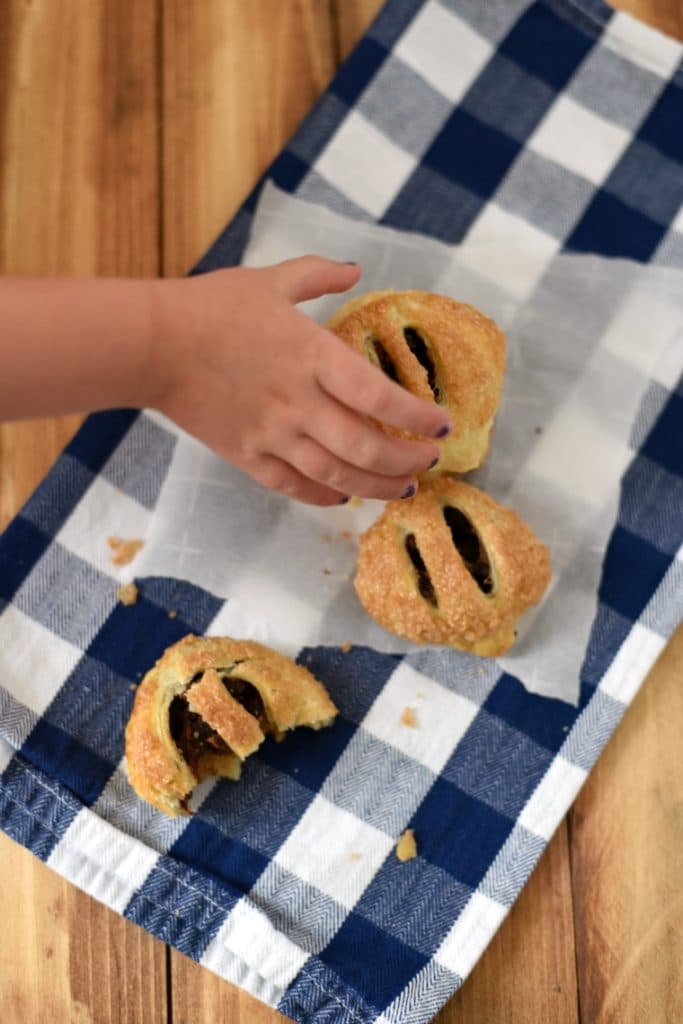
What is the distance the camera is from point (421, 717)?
1277 mm

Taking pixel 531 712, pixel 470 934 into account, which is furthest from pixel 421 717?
pixel 470 934

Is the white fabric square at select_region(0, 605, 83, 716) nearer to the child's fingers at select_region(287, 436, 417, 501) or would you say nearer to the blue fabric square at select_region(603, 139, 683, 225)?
the child's fingers at select_region(287, 436, 417, 501)

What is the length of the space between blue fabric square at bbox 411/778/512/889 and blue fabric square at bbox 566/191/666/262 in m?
0.72

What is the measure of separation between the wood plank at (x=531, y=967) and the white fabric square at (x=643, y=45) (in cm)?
103

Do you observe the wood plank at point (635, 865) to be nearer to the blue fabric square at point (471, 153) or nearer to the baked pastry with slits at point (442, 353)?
the baked pastry with slits at point (442, 353)

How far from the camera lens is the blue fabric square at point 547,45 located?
142 centimetres

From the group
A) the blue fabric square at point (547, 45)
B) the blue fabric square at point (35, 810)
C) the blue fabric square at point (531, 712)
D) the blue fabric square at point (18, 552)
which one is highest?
the blue fabric square at point (547, 45)

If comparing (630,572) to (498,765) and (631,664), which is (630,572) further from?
(498,765)

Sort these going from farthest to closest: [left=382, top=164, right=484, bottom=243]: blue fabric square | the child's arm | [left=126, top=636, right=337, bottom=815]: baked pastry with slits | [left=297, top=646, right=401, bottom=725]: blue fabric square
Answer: [left=382, top=164, right=484, bottom=243]: blue fabric square
[left=297, top=646, right=401, bottom=725]: blue fabric square
[left=126, top=636, right=337, bottom=815]: baked pastry with slits
the child's arm

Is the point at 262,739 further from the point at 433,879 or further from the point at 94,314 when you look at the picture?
the point at 94,314

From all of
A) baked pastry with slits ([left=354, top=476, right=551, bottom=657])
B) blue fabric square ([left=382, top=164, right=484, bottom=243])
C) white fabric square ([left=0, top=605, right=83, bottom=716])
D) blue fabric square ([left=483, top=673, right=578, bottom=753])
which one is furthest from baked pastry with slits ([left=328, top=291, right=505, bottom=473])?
white fabric square ([left=0, top=605, right=83, bottom=716])

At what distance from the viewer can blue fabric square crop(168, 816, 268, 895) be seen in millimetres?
1234

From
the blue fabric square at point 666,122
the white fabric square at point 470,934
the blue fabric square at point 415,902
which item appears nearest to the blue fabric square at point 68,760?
the blue fabric square at point 415,902

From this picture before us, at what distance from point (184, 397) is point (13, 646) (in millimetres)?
389
